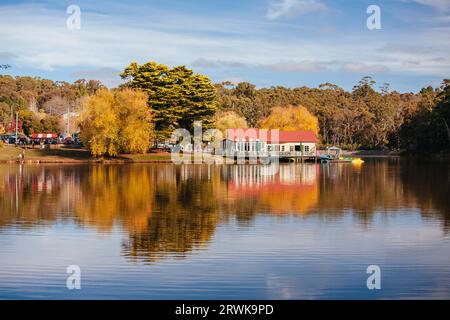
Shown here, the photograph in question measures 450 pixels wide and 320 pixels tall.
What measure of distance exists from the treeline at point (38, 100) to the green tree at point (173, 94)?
34997 millimetres

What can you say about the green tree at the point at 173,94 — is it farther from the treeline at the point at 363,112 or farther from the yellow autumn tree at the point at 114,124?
the treeline at the point at 363,112

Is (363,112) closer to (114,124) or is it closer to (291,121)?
(291,121)

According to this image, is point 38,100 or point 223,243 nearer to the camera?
point 223,243

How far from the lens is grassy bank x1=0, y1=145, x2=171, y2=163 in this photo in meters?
72.8

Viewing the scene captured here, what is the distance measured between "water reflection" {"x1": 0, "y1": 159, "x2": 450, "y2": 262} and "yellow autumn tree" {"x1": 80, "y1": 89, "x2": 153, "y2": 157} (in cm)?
2422

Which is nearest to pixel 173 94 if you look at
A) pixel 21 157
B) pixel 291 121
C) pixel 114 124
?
Answer: pixel 114 124

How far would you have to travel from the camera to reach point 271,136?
9150 cm

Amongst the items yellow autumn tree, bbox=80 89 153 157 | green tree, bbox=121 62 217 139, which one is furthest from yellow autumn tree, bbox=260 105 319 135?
yellow autumn tree, bbox=80 89 153 157

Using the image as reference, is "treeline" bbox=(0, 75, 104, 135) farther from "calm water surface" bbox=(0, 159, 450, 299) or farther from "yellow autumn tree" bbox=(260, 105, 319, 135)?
"calm water surface" bbox=(0, 159, 450, 299)

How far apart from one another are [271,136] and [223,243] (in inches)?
2865

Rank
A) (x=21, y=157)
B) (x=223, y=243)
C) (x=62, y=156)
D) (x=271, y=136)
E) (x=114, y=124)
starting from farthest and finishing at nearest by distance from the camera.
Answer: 1. (x=271, y=136)
2. (x=62, y=156)
3. (x=21, y=157)
4. (x=114, y=124)
5. (x=223, y=243)

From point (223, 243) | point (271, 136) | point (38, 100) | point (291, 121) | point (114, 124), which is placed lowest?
point (223, 243)

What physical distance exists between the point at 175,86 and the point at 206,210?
5685cm
